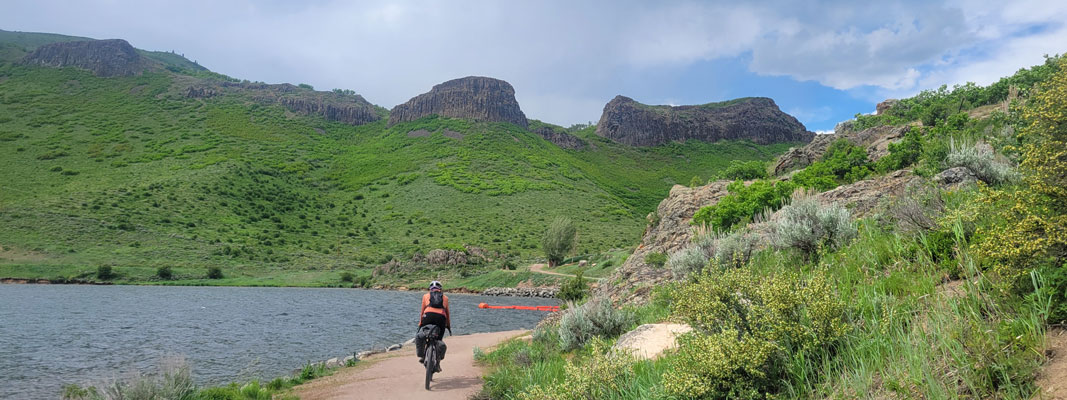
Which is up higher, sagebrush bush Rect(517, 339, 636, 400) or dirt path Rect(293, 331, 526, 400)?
sagebrush bush Rect(517, 339, 636, 400)

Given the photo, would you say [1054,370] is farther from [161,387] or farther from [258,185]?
[258,185]

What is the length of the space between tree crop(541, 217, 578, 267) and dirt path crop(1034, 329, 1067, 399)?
2308 inches

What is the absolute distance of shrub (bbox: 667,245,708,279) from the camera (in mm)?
10891

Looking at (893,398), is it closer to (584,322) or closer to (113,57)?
(584,322)

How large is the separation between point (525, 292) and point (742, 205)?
3546cm

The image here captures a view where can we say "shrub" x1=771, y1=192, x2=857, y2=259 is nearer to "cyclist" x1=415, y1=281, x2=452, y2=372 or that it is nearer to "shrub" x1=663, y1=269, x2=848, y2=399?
"shrub" x1=663, y1=269, x2=848, y2=399

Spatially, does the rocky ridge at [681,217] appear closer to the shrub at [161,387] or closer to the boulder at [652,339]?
the boulder at [652,339]

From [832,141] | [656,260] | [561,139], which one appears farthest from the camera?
[561,139]

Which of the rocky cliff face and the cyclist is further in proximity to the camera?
the rocky cliff face

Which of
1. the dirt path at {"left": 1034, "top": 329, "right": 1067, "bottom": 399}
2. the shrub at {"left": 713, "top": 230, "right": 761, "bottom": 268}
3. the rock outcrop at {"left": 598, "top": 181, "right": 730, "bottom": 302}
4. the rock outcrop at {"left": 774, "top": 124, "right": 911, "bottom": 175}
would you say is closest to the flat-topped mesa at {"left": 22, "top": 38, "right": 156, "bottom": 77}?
the rock outcrop at {"left": 598, "top": 181, "right": 730, "bottom": 302}

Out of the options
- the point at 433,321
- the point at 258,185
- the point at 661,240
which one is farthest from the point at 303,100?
the point at 433,321

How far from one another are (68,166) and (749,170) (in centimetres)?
11456

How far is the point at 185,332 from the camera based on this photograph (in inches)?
846

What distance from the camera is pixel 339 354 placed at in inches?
674
